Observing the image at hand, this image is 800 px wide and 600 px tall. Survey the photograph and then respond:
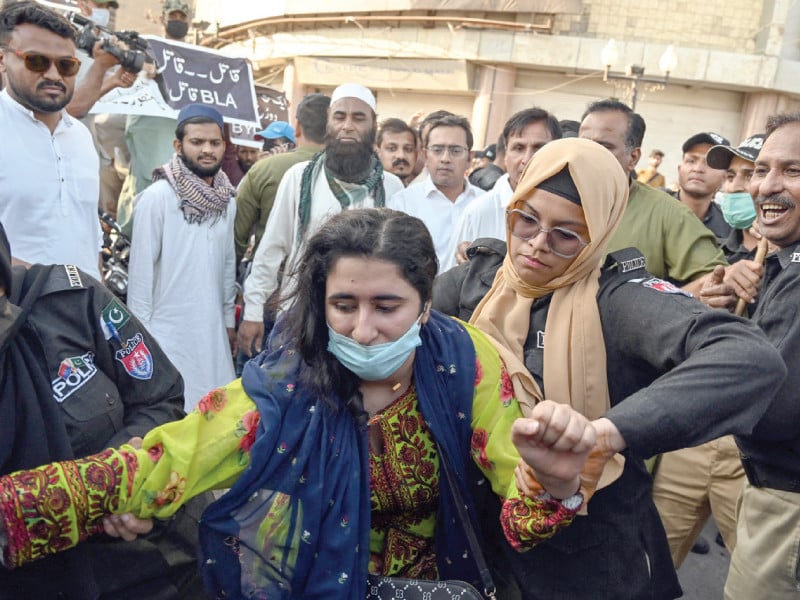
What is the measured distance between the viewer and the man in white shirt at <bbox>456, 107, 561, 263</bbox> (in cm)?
388

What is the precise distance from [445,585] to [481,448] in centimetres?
35

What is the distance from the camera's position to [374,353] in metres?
1.82

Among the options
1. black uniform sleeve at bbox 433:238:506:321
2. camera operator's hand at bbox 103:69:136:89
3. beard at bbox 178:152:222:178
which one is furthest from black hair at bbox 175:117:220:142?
black uniform sleeve at bbox 433:238:506:321

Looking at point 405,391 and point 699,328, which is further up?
point 699,328

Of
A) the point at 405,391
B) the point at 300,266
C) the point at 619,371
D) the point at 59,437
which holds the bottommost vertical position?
the point at 59,437

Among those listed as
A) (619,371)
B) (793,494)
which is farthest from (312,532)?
(793,494)

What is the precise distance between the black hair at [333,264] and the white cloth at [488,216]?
204 cm

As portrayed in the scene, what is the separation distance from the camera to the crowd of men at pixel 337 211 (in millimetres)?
2281

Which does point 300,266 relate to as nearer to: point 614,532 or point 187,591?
point 187,591

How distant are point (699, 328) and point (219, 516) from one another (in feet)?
4.13

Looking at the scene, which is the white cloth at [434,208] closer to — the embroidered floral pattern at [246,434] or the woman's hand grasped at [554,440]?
the embroidered floral pattern at [246,434]

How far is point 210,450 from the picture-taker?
172 centimetres

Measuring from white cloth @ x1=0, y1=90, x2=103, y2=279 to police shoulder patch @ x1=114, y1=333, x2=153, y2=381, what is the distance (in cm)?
154

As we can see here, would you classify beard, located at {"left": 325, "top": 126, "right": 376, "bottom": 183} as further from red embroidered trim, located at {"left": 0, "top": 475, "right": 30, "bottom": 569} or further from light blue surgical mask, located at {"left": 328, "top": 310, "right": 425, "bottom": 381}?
red embroidered trim, located at {"left": 0, "top": 475, "right": 30, "bottom": 569}
